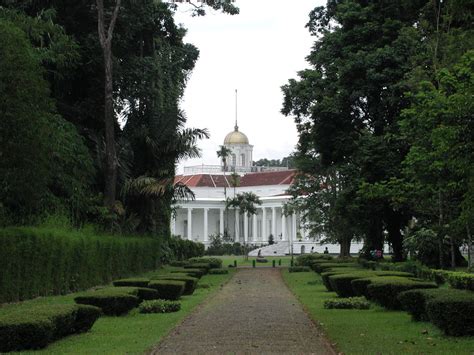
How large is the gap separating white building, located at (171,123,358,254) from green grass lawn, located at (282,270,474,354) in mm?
90410

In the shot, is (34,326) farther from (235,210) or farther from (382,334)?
(235,210)

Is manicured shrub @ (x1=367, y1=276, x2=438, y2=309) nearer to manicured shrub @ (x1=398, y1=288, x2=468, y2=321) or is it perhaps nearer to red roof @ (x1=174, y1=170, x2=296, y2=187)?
manicured shrub @ (x1=398, y1=288, x2=468, y2=321)

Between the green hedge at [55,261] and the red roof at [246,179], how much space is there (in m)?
82.9

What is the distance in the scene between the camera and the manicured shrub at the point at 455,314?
12234mm

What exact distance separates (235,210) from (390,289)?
97.1 m

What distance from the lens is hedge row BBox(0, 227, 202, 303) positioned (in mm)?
19234

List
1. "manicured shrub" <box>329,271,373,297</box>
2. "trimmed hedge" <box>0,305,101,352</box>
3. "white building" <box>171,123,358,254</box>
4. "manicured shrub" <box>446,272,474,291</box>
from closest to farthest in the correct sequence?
1. "trimmed hedge" <box>0,305,101,352</box>
2. "manicured shrub" <box>446,272,474,291</box>
3. "manicured shrub" <box>329,271,373,297</box>
4. "white building" <box>171,123,358,254</box>

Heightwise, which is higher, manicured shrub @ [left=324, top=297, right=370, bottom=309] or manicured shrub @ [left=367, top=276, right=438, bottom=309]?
manicured shrub @ [left=367, top=276, right=438, bottom=309]

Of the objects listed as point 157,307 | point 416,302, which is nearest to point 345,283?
point 157,307

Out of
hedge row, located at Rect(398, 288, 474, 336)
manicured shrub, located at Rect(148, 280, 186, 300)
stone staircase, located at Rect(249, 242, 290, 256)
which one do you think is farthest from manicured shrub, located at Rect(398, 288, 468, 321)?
stone staircase, located at Rect(249, 242, 290, 256)

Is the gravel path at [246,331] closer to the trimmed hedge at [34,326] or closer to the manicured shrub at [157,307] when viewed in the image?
the manicured shrub at [157,307]

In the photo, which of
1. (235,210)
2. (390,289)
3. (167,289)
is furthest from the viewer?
(235,210)

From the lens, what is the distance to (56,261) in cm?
2314

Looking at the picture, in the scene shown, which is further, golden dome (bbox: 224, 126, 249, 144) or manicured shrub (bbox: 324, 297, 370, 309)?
golden dome (bbox: 224, 126, 249, 144)
